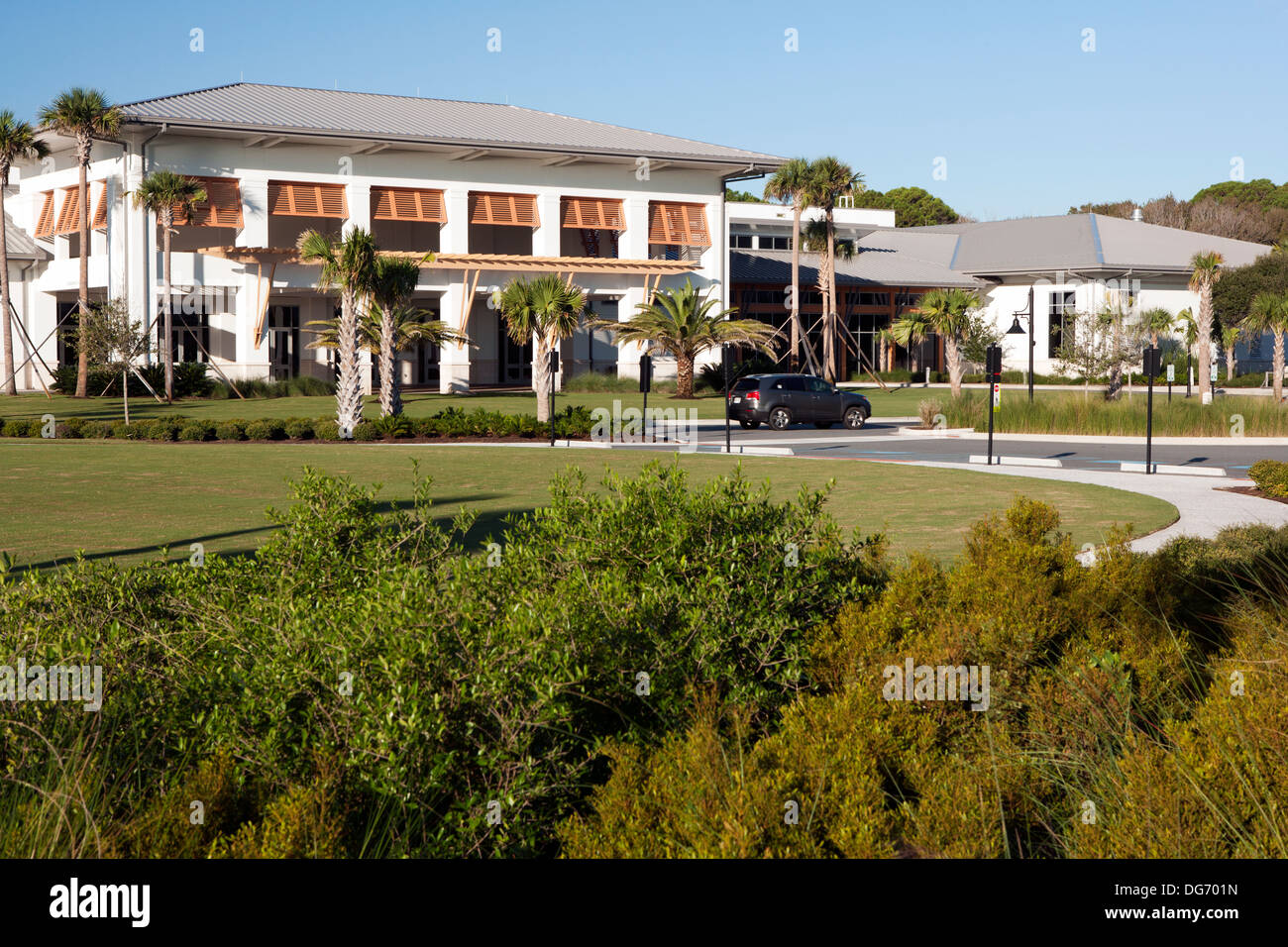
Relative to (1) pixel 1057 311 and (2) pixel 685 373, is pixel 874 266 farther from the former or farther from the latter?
(2) pixel 685 373

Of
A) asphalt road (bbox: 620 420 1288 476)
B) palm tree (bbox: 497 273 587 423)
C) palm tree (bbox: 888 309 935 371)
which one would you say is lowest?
asphalt road (bbox: 620 420 1288 476)

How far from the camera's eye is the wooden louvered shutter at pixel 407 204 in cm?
5016

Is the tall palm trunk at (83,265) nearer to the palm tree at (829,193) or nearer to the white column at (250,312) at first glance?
the white column at (250,312)

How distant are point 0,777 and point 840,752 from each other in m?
2.86

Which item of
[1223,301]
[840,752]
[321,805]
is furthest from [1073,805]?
[1223,301]

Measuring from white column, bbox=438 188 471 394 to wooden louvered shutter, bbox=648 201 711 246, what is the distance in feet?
27.4

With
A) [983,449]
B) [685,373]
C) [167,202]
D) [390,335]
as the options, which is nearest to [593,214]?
[685,373]

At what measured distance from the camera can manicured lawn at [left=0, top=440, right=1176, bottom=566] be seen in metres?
13.6

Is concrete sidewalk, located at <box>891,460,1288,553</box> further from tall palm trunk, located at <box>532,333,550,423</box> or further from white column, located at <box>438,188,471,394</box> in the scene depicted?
white column, located at <box>438,188,471,394</box>

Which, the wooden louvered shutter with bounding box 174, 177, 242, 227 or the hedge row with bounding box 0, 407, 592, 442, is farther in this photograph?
the wooden louvered shutter with bounding box 174, 177, 242, 227

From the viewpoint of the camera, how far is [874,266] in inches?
2689

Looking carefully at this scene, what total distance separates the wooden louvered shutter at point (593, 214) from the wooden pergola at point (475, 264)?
9.16ft

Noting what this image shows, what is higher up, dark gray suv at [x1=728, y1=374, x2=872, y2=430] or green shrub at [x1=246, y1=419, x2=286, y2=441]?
dark gray suv at [x1=728, y1=374, x2=872, y2=430]

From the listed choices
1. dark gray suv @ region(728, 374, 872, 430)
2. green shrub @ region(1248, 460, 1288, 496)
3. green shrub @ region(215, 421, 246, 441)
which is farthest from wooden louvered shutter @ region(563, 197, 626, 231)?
green shrub @ region(1248, 460, 1288, 496)
